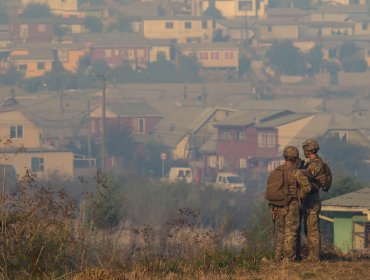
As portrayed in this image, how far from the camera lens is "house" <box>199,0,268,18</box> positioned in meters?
180

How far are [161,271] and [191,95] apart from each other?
107740 mm

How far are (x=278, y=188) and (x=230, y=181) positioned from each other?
203 ft

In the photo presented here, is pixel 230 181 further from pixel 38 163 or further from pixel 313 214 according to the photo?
pixel 313 214

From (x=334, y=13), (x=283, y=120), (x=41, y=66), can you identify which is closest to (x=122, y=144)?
(x=283, y=120)

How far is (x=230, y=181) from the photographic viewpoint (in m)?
73.0

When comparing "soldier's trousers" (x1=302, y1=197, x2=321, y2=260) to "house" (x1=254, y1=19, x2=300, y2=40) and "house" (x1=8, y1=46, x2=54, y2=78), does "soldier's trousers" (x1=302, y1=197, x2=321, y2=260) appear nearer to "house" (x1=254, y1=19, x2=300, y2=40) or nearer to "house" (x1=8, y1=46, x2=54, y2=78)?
"house" (x1=8, y1=46, x2=54, y2=78)

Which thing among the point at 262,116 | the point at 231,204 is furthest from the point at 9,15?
the point at 231,204

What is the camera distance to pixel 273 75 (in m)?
145

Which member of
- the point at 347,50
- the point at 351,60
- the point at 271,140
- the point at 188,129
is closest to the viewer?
the point at 271,140

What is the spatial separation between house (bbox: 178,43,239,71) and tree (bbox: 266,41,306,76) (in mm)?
6399

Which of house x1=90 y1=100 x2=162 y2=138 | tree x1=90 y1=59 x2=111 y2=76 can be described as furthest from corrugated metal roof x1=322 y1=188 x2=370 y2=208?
tree x1=90 y1=59 x2=111 y2=76

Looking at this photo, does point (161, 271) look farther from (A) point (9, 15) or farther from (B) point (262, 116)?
(A) point (9, 15)

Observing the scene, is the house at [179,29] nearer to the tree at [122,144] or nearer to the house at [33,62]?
the house at [33,62]

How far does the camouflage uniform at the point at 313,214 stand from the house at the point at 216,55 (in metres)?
131
